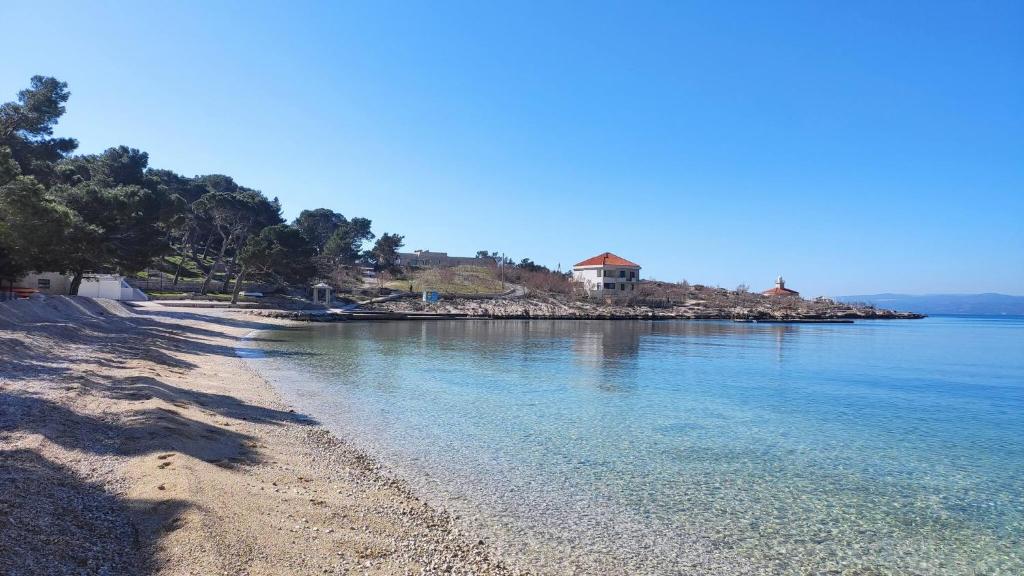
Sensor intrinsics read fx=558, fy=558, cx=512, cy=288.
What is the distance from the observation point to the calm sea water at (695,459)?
7.96m

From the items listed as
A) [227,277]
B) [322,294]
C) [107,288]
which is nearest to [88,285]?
[107,288]

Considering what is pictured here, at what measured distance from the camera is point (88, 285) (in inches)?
1783

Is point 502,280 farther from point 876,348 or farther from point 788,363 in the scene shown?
point 788,363

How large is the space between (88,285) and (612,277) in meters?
73.6

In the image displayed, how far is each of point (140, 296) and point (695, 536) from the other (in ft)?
184

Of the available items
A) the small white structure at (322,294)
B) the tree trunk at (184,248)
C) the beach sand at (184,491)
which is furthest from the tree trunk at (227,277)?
the beach sand at (184,491)

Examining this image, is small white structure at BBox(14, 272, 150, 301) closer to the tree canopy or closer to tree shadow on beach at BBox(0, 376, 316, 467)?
the tree canopy

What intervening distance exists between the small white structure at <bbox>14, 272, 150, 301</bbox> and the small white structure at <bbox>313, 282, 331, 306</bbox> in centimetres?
1930

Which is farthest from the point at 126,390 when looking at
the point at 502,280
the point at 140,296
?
the point at 502,280

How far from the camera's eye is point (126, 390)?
504 inches

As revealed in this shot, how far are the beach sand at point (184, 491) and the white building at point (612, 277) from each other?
85.1m

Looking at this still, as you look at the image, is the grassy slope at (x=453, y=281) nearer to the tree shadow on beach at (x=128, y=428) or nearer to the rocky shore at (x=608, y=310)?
the rocky shore at (x=608, y=310)

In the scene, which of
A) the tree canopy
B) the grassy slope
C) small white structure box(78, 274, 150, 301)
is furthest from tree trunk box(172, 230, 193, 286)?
the grassy slope

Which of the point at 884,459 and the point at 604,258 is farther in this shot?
the point at 604,258
